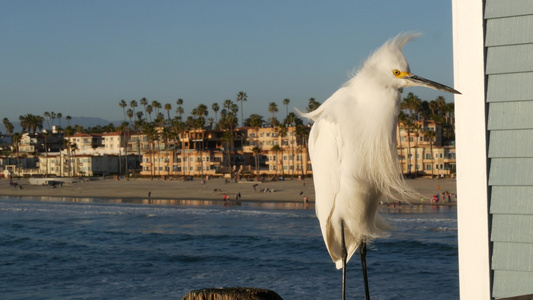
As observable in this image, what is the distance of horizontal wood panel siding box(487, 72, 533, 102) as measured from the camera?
352 cm

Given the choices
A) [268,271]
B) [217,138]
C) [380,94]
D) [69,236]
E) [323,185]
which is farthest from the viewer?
[217,138]

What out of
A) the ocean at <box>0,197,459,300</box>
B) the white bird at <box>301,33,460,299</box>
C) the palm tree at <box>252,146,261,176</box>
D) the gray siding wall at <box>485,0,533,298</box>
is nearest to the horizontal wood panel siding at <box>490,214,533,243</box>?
the gray siding wall at <box>485,0,533,298</box>

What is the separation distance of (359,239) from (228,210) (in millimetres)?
36731

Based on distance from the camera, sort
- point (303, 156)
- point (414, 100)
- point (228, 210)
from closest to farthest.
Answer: point (228, 210), point (303, 156), point (414, 100)

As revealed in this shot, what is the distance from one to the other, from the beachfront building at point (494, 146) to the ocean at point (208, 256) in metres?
3.78

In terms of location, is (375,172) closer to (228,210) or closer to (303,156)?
(228,210)

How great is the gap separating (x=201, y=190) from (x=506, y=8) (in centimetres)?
5394

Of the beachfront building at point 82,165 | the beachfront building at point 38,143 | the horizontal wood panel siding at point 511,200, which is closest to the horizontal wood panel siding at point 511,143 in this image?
the horizontal wood panel siding at point 511,200

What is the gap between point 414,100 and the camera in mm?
78188

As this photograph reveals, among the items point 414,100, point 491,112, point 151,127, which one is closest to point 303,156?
point 414,100

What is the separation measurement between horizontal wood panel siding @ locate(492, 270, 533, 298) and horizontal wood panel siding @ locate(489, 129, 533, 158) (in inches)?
27.2

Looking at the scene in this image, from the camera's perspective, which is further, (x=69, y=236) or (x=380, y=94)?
(x=69, y=236)


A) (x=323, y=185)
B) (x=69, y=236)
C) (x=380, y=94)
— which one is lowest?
(x=69, y=236)

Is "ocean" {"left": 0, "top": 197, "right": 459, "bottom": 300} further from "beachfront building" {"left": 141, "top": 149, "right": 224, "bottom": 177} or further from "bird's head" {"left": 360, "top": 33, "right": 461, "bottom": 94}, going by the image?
"beachfront building" {"left": 141, "top": 149, "right": 224, "bottom": 177}
